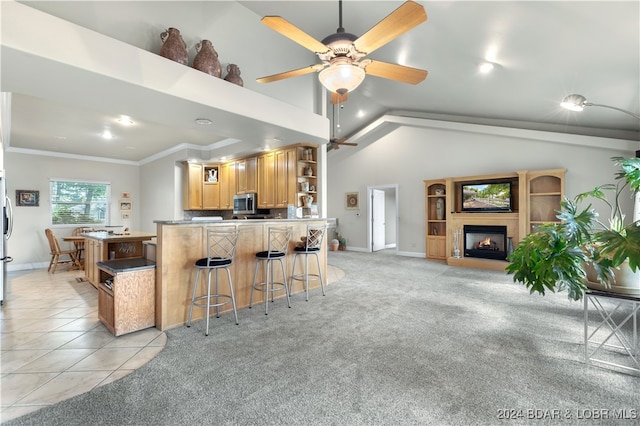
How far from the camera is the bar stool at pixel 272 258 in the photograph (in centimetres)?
358

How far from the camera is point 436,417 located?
163 centimetres

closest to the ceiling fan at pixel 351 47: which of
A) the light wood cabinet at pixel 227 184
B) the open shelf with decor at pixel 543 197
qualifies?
the light wood cabinet at pixel 227 184

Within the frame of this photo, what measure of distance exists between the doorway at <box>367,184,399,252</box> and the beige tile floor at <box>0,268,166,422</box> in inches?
264

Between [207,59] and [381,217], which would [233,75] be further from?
[381,217]

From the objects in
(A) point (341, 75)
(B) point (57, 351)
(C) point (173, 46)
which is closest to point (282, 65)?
(C) point (173, 46)

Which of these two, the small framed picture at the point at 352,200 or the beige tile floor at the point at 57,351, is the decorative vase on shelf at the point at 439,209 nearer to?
the small framed picture at the point at 352,200

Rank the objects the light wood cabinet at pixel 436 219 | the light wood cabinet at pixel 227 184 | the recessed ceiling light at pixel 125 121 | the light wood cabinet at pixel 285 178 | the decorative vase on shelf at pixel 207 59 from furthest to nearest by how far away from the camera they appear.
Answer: the light wood cabinet at pixel 436 219, the light wood cabinet at pixel 227 184, the light wood cabinet at pixel 285 178, the recessed ceiling light at pixel 125 121, the decorative vase on shelf at pixel 207 59

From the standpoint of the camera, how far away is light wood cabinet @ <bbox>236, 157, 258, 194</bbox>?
5.90 metres

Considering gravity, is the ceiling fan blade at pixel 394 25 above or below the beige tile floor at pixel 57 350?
above

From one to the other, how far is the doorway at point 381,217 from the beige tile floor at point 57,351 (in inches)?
264

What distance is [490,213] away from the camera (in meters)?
6.27

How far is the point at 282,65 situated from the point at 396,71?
213 cm

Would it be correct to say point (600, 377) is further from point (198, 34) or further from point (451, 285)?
point (198, 34)

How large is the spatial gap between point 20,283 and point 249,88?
17.7 feet
